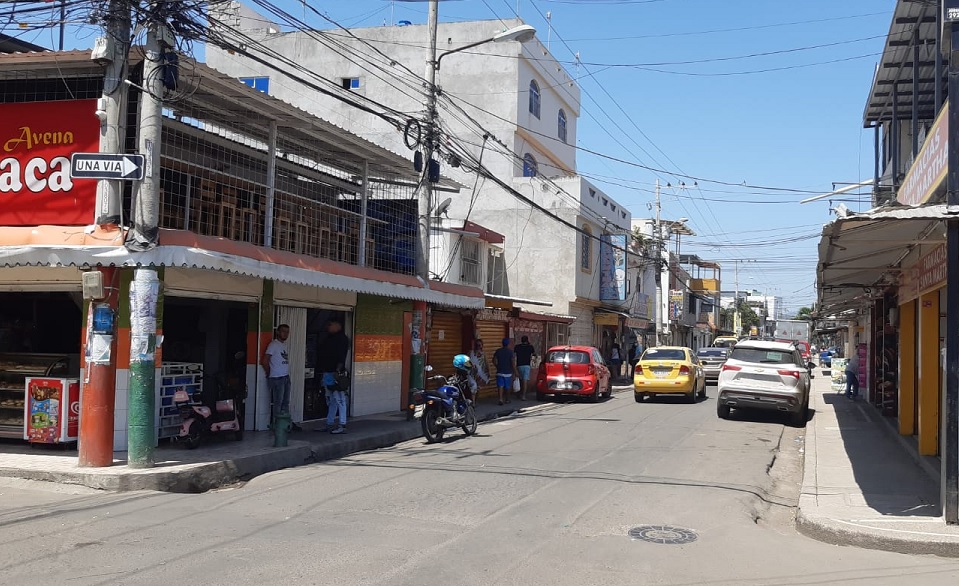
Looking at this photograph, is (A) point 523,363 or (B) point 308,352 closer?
(B) point 308,352

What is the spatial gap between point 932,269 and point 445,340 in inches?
522

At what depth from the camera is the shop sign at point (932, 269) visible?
10086mm

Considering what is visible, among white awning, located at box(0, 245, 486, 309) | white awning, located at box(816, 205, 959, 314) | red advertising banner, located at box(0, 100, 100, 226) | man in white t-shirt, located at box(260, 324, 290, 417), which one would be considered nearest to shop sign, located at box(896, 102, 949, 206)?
white awning, located at box(816, 205, 959, 314)

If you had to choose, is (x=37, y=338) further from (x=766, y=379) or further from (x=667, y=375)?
(x=667, y=375)

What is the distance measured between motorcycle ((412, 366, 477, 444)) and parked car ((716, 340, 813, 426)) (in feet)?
21.2

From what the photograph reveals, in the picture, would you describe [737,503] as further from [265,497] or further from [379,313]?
[379,313]

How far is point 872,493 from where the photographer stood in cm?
1001

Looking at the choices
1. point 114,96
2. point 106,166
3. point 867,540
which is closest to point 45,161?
point 114,96

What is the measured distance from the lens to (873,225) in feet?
27.4

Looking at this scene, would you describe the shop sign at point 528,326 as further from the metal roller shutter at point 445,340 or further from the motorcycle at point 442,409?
the motorcycle at point 442,409

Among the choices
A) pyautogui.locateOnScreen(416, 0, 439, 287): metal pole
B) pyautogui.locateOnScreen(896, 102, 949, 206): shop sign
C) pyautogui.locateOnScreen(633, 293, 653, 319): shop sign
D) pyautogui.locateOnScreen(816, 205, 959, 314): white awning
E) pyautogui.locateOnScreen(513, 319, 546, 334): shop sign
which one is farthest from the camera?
pyautogui.locateOnScreen(633, 293, 653, 319): shop sign

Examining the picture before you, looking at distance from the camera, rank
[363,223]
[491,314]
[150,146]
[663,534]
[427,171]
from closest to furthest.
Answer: [663,534] → [150,146] → [363,223] → [427,171] → [491,314]

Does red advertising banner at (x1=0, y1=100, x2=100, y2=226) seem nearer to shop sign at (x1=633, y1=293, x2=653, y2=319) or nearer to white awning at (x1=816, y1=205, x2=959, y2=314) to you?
white awning at (x1=816, y1=205, x2=959, y2=314)

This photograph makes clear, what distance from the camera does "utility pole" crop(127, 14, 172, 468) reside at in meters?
10.4
